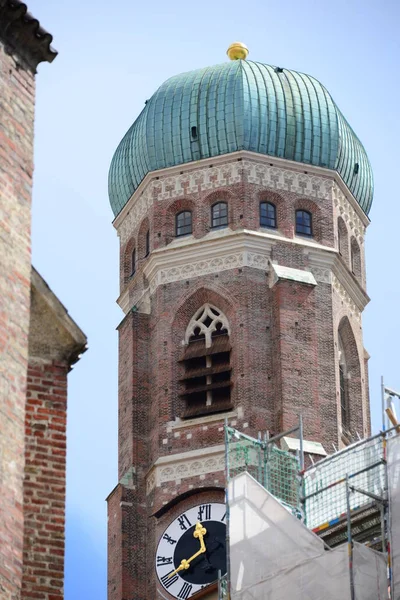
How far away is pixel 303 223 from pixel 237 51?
613 cm

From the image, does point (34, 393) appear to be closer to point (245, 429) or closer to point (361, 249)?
point (245, 429)

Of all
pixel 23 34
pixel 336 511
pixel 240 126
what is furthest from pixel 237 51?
pixel 23 34

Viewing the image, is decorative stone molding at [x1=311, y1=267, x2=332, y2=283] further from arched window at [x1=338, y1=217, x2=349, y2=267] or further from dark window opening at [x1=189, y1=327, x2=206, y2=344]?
dark window opening at [x1=189, y1=327, x2=206, y2=344]

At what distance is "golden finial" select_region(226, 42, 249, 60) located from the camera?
174 feet

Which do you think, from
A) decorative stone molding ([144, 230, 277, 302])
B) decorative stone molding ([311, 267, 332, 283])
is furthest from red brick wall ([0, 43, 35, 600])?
decorative stone molding ([311, 267, 332, 283])

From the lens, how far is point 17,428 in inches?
543

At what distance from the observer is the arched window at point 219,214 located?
48844 millimetres

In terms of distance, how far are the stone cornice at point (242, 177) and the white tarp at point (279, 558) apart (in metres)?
19.6

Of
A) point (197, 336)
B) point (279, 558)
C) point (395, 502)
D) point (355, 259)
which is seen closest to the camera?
point (395, 502)

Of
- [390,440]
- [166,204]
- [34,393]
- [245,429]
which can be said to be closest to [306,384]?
[245,429]

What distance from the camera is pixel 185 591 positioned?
4378 centimetres

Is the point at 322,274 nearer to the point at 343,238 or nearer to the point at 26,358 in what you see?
the point at 343,238

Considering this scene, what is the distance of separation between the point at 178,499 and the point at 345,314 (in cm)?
669

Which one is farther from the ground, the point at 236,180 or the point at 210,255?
the point at 236,180
